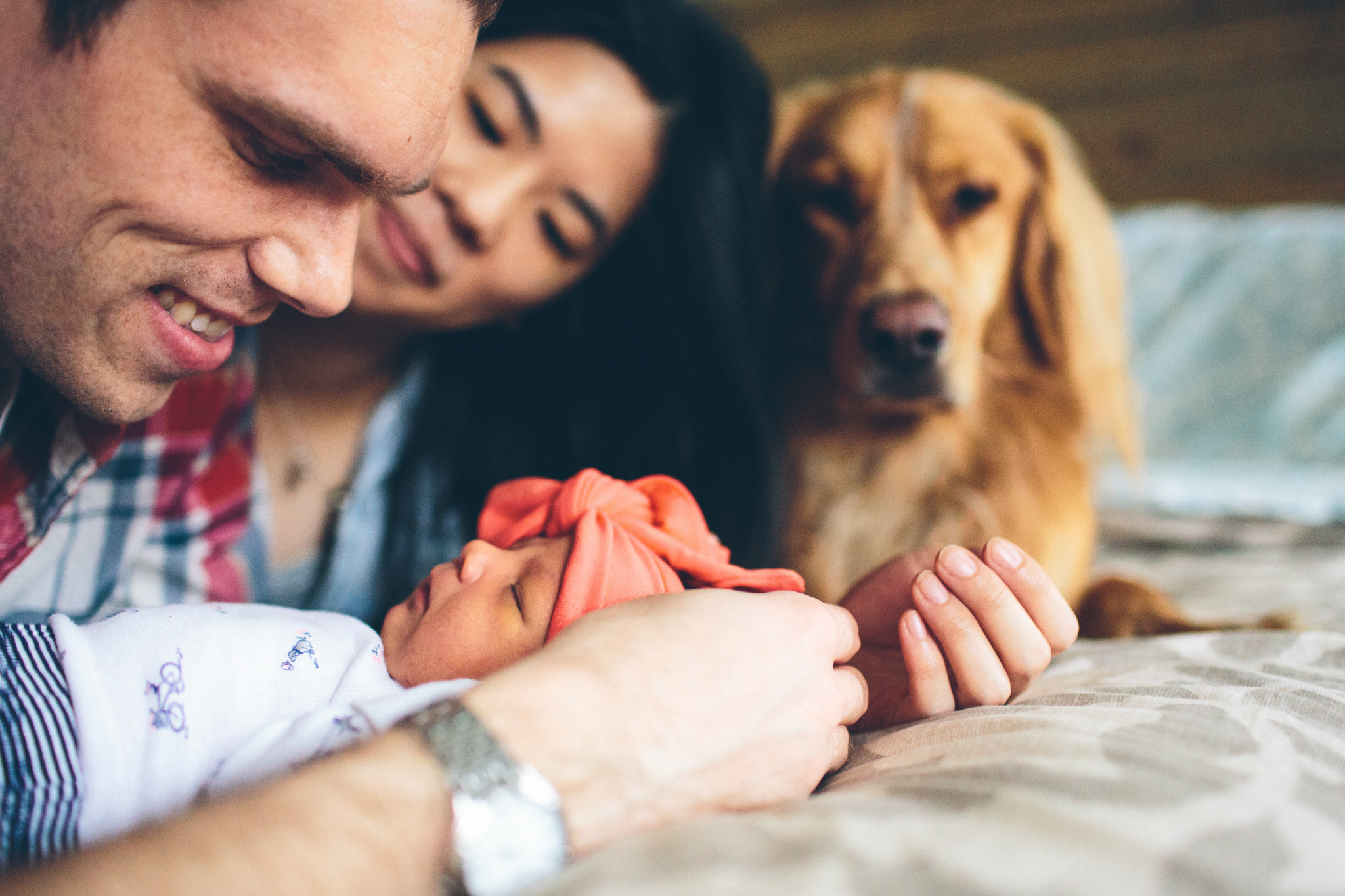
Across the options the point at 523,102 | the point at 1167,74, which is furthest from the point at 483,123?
the point at 1167,74

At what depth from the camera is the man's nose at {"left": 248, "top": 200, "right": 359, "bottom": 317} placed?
720mm

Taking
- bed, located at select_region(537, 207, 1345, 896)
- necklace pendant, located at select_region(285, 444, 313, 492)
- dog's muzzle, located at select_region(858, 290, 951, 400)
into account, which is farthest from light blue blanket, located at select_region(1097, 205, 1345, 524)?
necklace pendant, located at select_region(285, 444, 313, 492)

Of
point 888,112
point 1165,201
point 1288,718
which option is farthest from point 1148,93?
point 1288,718

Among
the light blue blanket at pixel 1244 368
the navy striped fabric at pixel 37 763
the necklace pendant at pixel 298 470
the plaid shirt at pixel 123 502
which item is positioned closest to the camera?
the navy striped fabric at pixel 37 763

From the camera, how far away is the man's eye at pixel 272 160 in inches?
26.5

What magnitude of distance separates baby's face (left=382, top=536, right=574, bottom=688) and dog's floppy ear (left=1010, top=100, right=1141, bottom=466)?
1139 millimetres

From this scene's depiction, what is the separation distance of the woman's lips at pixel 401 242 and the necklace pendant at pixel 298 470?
41cm

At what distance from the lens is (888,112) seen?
1.50 m

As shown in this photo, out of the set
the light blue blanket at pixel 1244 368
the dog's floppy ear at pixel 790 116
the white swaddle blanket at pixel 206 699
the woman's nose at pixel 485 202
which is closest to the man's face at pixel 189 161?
the white swaddle blanket at pixel 206 699

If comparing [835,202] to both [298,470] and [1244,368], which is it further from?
[1244,368]

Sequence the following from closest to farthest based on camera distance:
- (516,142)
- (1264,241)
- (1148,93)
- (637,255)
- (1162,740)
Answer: (1162,740), (516,142), (637,255), (1264,241), (1148,93)

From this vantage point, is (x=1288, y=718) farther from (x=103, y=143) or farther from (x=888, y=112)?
(x=888, y=112)

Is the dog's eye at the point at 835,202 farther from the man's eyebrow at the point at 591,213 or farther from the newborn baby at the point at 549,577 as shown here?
the newborn baby at the point at 549,577

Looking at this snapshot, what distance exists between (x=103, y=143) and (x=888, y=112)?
3.97 feet
